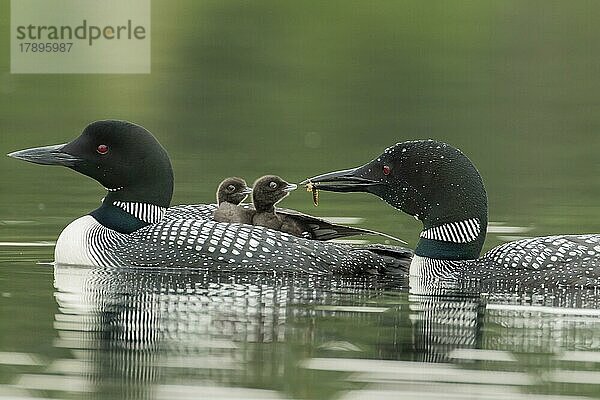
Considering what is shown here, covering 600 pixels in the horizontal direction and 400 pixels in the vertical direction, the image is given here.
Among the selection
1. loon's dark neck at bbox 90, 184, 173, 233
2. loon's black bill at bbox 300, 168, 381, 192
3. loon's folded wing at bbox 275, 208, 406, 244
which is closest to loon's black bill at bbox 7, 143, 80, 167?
loon's dark neck at bbox 90, 184, 173, 233

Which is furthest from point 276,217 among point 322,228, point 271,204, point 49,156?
point 49,156

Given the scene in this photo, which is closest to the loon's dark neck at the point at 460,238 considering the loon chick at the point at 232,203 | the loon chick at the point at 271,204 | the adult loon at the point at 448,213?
the adult loon at the point at 448,213

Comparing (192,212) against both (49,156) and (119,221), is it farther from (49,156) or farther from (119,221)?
(49,156)

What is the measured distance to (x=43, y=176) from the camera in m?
13.2

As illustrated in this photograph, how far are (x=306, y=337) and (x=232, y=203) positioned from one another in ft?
9.74

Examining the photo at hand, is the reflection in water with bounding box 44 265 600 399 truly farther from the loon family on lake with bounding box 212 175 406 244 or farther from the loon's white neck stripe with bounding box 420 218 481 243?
the loon family on lake with bounding box 212 175 406 244

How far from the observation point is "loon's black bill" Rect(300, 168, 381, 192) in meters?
9.13

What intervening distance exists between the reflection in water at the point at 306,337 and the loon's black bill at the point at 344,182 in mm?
475

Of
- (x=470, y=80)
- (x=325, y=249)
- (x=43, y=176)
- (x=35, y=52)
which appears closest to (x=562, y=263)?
(x=325, y=249)

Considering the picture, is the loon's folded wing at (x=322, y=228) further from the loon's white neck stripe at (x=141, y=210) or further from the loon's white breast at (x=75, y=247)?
the loon's white breast at (x=75, y=247)

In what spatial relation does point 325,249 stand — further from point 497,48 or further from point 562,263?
point 497,48

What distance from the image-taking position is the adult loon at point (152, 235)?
30.2 ft

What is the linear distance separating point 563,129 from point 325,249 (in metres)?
7.92

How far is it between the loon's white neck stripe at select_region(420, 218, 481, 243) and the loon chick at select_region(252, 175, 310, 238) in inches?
39.4
